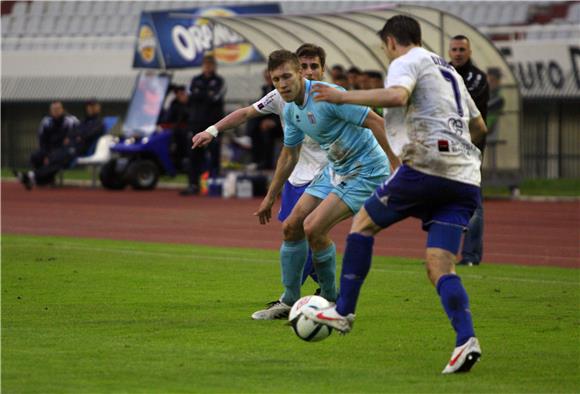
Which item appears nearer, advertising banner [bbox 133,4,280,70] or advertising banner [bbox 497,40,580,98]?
advertising banner [bbox 497,40,580,98]

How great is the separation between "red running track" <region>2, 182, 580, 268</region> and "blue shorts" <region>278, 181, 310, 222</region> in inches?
207

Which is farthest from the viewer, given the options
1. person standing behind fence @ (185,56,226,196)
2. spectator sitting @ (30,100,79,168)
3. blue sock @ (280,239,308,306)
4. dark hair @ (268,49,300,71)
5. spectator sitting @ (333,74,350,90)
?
spectator sitting @ (30,100,79,168)

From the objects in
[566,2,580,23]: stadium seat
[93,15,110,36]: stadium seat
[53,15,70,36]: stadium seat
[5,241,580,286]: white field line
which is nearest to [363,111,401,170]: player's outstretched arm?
[5,241,580,286]: white field line

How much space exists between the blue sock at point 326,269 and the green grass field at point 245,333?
313 millimetres

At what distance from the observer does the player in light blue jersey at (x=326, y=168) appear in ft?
31.2

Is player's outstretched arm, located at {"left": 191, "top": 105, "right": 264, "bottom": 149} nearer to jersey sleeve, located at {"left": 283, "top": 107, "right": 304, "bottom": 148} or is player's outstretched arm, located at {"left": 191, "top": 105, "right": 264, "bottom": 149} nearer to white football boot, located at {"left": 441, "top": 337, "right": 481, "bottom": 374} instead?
jersey sleeve, located at {"left": 283, "top": 107, "right": 304, "bottom": 148}

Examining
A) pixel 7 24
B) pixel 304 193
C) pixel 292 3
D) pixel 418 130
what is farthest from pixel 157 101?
pixel 418 130

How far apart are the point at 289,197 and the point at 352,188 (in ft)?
4.10

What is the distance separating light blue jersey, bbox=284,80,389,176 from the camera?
9.74 m

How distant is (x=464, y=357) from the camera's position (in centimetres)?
781

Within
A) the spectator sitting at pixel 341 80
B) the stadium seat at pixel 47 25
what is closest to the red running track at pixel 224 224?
the spectator sitting at pixel 341 80

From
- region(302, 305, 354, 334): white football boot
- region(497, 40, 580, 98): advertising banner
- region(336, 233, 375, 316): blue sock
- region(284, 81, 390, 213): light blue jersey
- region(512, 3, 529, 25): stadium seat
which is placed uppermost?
region(284, 81, 390, 213): light blue jersey

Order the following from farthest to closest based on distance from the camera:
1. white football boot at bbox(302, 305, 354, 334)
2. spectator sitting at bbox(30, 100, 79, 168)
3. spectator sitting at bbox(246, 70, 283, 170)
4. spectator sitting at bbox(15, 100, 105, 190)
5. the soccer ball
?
1. spectator sitting at bbox(30, 100, 79, 168)
2. spectator sitting at bbox(15, 100, 105, 190)
3. spectator sitting at bbox(246, 70, 283, 170)
4. the soccer ball
5. white football boot at bbox(302, 305, 354, 334)

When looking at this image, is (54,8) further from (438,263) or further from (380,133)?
(438,263)
